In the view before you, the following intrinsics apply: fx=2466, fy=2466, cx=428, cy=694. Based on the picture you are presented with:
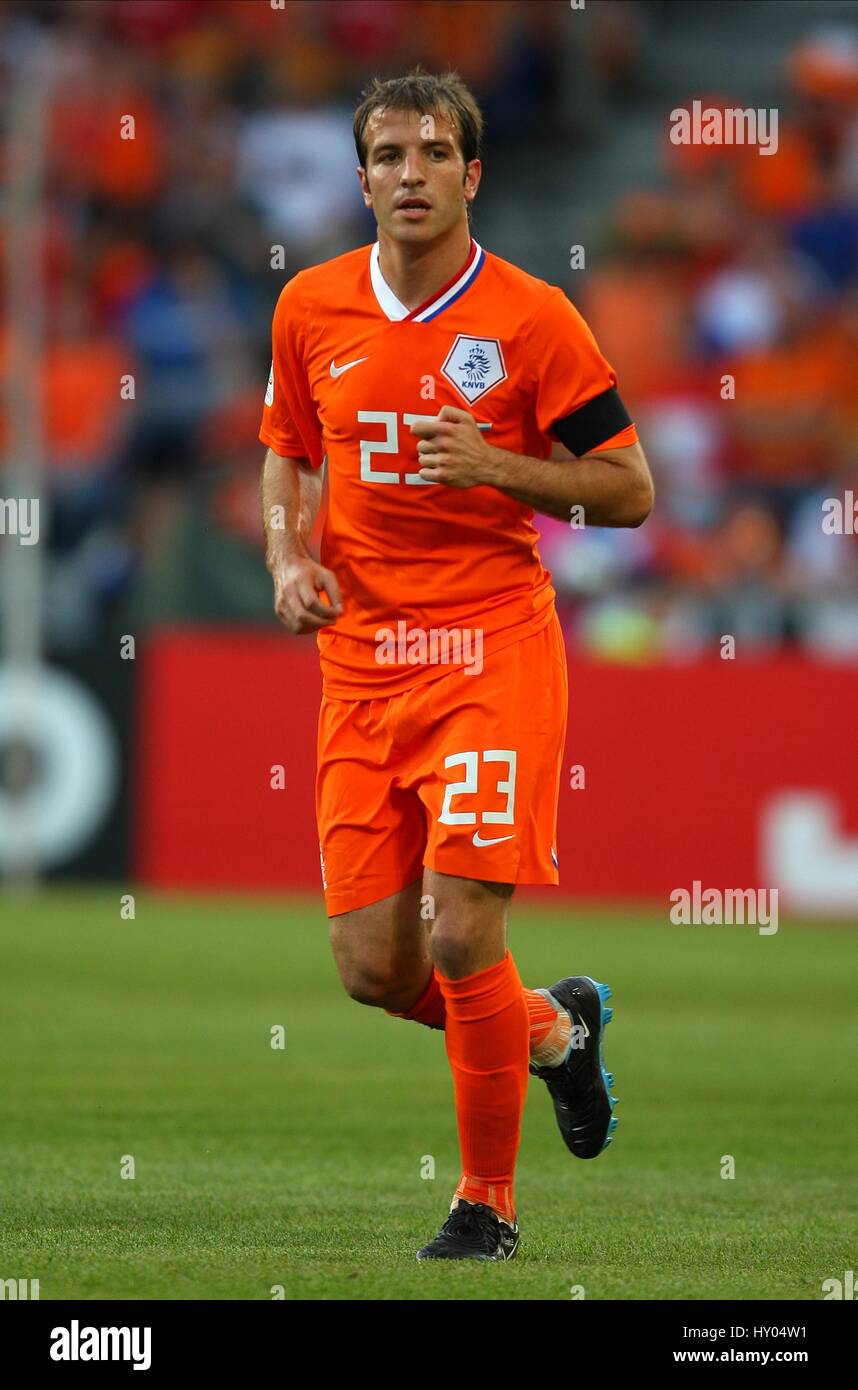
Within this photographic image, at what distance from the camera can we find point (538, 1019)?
612 centimetres

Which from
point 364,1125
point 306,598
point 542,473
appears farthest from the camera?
point 364,1125

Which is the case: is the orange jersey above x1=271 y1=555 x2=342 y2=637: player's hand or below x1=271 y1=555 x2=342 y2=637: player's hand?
above

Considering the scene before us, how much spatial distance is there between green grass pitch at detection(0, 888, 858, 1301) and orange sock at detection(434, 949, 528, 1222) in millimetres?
198

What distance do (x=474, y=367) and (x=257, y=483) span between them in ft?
37.2

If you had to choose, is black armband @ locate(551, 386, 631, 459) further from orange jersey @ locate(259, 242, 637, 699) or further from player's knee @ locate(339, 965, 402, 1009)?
player's knee @ locate(339, 965, 402, 1009)

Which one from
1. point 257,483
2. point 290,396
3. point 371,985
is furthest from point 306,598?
point 257,483

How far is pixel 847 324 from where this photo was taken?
56.9 feet

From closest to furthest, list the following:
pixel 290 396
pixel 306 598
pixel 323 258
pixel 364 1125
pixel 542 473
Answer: pixel 542 473
pixel 306 598
pixel 290 396
pixel 364 1125
pixel 323 258

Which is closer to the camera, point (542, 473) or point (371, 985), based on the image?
point (542, 473)

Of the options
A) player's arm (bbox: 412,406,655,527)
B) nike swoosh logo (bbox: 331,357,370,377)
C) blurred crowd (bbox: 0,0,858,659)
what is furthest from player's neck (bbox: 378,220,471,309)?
blurred crowd (bbox: 0,0,858,659)

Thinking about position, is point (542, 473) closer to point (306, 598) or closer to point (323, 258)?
point (306, 598)

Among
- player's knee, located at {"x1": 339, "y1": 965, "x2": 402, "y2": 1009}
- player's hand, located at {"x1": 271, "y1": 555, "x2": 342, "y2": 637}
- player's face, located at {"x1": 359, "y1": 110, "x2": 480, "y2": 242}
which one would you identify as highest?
player's face, located at {"x1": 359, "y1": 110, "x2": 480, "y2": 242}

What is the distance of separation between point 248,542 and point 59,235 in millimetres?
3595

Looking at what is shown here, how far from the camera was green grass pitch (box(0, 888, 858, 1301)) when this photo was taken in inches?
211
